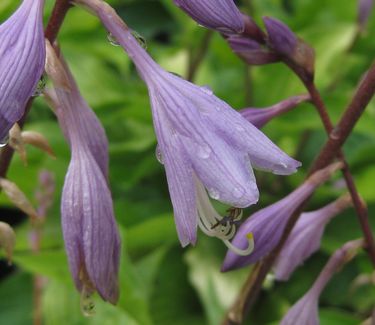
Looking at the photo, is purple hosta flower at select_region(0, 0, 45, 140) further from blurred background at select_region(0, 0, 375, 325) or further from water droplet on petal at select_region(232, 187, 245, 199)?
blurred background at select_region(0, 0, 375, 325)

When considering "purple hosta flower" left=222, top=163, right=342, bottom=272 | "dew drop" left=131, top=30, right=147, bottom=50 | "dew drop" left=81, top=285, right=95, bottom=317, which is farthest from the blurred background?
"dew drop" left=131, top=30, right=147, bottom=50

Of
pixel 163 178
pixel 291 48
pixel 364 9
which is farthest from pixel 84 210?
pixel 163 178

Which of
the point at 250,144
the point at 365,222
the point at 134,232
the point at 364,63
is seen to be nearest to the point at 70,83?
the point at 250,144

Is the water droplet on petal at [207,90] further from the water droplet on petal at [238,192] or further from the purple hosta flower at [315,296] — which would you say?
the purple hosta flower at [315,296]

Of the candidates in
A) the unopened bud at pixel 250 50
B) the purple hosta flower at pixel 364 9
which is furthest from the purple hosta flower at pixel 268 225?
the purple hosta flower at pixel 364 9

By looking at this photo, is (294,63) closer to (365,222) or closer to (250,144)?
(365,222)

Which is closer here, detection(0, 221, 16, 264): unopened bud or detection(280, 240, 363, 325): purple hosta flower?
detection(0, 221, 16, 264): unopened bud

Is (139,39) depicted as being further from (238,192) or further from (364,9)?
(364,9)
